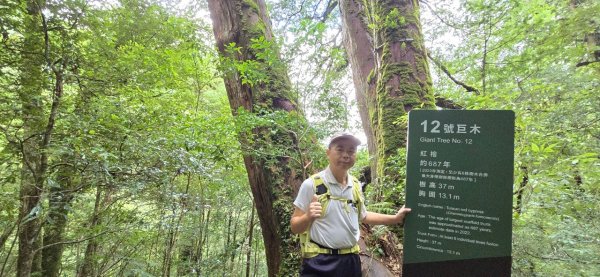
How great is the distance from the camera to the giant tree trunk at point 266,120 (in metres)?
3.37

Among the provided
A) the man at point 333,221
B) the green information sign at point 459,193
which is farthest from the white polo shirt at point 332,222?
the green information sign at point 459,193

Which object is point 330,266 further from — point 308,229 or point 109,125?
point 109,125

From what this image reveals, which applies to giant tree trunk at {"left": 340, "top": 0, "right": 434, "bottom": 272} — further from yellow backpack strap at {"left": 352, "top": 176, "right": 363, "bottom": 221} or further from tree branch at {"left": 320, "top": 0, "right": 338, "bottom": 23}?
tree branch at {"left": 320, "top": 0, "right": 338, "bottom": 23}

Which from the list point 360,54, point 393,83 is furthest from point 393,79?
point 360,54

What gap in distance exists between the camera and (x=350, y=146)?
2.14m

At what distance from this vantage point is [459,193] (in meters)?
1.92

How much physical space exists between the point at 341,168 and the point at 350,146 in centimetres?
17

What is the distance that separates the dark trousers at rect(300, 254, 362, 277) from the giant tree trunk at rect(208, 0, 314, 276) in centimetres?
135

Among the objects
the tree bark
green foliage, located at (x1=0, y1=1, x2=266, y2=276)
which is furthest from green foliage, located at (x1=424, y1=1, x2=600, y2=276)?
green foliage, located at (x1=0, y1=1, x2=266, y2=276)

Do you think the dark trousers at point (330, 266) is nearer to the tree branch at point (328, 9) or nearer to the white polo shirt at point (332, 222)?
the white polo shirt at point (332, 222)

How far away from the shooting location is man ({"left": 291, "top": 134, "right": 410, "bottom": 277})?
81.7 inches

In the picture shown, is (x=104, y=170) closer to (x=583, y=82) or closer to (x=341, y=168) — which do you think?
(x=341, y=168)

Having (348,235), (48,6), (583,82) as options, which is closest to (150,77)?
(48,6)

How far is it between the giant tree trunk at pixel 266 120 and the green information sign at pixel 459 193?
1.51 meters
